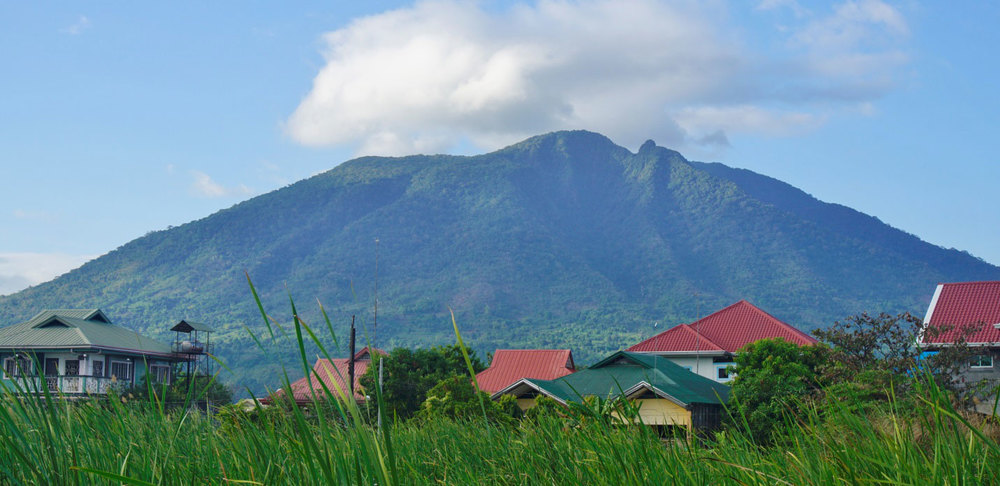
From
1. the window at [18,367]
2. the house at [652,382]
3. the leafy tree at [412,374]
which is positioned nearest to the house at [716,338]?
the leafy tree at [412,374]

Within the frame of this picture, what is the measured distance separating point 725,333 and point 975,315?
2510cm

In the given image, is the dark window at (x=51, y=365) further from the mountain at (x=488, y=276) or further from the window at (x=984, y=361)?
the mountain at (x=488, y=276)

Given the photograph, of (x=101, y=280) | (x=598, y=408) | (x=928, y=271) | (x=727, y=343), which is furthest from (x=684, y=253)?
(x=598, y=408)

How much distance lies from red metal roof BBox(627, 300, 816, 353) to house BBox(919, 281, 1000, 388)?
17199 millimetres

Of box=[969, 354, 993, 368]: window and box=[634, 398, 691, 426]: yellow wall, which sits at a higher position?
box=[969, 354, 993, 368]: window

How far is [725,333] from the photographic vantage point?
54406mm

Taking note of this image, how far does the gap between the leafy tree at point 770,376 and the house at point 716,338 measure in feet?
56.5

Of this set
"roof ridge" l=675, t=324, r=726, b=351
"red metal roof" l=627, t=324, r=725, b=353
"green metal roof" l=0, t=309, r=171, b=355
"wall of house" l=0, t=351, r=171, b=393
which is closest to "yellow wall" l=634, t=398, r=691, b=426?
"green metal roof" l=0, t=309, r=171, b=355

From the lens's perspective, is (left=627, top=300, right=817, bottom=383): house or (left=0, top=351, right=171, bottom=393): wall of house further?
(left=627, top=300, right=817, bottom=383): house

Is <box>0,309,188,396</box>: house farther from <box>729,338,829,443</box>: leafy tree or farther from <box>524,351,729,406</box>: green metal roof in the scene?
<box>729,338,829,443</box>: leafy tree

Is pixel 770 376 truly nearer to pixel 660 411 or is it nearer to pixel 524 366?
pixel 660 411

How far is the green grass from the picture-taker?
3094 mm

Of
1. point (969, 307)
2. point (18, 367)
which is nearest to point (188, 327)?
point (969, 307)

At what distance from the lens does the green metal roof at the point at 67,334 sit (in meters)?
38.3
